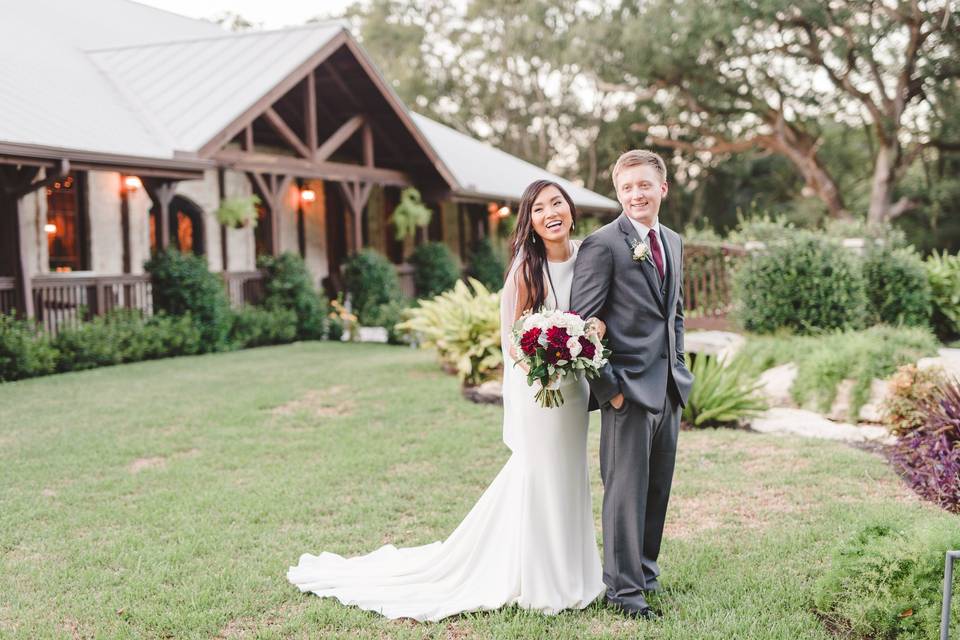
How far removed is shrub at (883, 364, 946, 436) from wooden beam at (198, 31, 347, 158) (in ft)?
34.4

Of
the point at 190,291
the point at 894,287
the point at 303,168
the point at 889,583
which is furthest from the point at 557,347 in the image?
the point at 303,168

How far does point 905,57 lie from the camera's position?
1076 inches

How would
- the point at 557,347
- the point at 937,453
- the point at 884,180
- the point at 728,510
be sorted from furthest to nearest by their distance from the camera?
the point at 884,180
the point at 937,453
the point at 728,510
the point at 557,347

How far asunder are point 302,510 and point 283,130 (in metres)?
11.4

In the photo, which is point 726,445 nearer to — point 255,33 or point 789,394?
point 789,394

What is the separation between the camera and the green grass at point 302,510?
3957 millimetres

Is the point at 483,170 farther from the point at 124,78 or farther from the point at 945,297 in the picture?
the point at 945,297

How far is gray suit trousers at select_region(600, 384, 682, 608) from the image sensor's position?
12.7 feet

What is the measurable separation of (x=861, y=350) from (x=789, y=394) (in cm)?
89

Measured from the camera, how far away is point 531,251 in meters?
4.01

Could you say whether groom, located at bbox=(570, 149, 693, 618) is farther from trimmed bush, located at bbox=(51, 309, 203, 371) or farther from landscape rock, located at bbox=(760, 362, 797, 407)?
trimmed bush, located at bbox=(51, 309, 203, 371)

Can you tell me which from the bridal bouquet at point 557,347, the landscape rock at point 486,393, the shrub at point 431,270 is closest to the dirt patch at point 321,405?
the landscape rock at point 486,393

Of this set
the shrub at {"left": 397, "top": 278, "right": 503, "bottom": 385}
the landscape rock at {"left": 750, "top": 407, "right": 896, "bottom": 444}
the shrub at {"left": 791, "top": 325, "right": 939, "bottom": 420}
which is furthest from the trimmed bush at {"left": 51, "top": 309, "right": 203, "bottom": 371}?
the shrub at {"left": 791, "top": 325, "right": 939, "bottom": 420}

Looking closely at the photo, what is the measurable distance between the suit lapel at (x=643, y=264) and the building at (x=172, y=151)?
380 inches
